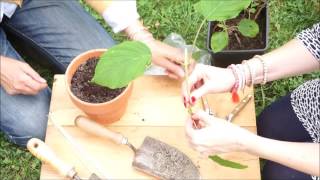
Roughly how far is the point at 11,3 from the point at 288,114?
2.94 feet

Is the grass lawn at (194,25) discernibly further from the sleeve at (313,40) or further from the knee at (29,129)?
the sleeve at (313,40)

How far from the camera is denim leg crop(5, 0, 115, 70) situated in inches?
62.1

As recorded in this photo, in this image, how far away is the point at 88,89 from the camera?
1.11 m

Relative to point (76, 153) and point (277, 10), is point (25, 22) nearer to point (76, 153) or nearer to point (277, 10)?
point (76, 153)

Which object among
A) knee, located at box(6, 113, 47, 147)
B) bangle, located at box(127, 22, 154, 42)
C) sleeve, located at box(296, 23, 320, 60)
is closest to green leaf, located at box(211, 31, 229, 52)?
bangle, located at box(127, 22, 154, 42)

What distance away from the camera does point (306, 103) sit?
1.22 m

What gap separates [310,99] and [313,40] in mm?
174

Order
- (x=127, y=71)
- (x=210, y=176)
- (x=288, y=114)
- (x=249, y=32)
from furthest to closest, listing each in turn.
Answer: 1. (x=249, y=32)
2. (x=288, y=114)
3. (x=210, y=176)
4. (x=127, y=71)

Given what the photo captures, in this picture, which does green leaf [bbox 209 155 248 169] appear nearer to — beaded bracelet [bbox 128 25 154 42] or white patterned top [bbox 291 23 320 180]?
white patterned top [bbox 291 23 320 180]

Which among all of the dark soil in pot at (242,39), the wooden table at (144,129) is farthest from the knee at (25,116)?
the dark soil in pot at (242,39)

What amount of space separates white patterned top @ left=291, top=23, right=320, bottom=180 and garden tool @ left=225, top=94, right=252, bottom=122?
0.15 m

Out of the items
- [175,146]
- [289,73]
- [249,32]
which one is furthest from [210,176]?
[249,32]

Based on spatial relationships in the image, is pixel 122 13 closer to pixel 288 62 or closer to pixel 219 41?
pixel 219 41

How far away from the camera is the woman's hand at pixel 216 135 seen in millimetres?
967
